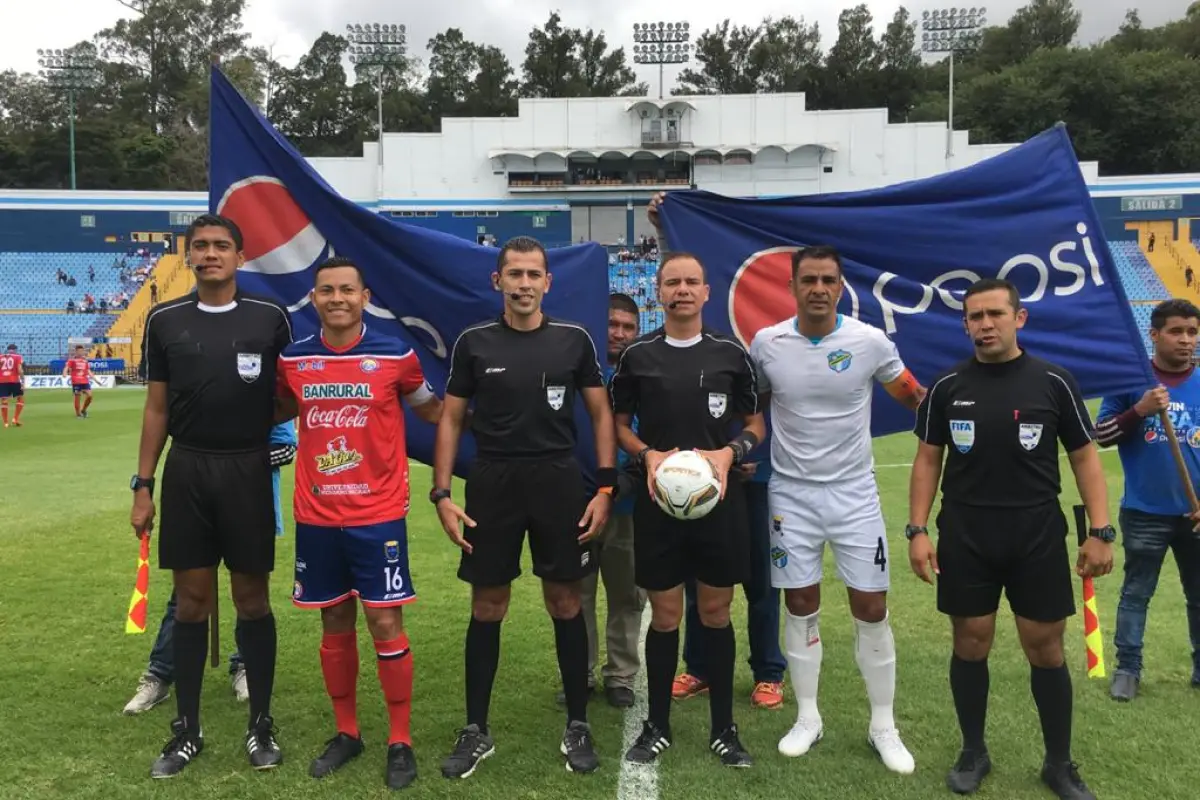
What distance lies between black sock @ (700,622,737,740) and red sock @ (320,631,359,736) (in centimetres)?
160

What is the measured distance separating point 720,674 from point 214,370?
2.62 metres

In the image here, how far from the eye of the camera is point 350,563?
3.69m

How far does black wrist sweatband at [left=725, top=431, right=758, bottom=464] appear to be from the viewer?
12.3ft

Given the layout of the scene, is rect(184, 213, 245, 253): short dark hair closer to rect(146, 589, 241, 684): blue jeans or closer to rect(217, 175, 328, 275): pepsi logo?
rect(217, 175, 328, 275): pepsi logo

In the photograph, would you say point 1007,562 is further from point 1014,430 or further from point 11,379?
point 11,379

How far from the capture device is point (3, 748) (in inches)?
152

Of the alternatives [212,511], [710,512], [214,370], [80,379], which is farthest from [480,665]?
[80,379]

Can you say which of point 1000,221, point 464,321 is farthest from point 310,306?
point 1000,221

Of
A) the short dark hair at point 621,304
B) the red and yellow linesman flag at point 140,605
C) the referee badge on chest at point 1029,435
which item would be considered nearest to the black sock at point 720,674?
the referee badge on chest at point 1029,435

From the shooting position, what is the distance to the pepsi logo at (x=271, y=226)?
4.70 metres

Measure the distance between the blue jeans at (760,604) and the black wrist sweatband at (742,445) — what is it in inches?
24.4

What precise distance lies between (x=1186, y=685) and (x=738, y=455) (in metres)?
2.97

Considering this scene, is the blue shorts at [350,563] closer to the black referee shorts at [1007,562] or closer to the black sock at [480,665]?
the black sock at [480,665]

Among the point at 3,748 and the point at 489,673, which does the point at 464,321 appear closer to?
the point at 489,673
